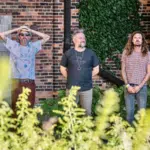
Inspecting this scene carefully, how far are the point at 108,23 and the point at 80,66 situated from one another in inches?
124

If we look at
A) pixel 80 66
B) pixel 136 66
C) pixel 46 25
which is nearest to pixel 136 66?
pixel 136 66

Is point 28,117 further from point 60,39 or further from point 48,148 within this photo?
point 60,39

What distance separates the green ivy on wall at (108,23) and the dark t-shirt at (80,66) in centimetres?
272

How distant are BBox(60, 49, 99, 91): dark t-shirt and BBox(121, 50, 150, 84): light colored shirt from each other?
1.61 ft

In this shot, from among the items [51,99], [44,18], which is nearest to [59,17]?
[44,18]

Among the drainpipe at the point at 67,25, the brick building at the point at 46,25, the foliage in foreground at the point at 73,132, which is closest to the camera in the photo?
the foliage in foreground at the point at 73,132

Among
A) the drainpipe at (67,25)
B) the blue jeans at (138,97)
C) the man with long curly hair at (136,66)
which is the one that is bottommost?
the blue jeans at (138,97)

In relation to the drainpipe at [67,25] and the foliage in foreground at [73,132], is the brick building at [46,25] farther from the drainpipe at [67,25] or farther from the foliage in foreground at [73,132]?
the foliage in foreground at [73,132]

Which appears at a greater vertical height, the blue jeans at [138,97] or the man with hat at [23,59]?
the man with hat at [23,59]

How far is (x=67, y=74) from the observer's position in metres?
7.40

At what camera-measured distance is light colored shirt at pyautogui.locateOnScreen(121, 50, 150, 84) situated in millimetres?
7465

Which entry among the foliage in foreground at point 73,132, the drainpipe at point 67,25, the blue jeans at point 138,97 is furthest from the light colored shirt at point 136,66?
the foliage in foreground at point 73,132

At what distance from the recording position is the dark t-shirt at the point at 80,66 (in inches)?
285

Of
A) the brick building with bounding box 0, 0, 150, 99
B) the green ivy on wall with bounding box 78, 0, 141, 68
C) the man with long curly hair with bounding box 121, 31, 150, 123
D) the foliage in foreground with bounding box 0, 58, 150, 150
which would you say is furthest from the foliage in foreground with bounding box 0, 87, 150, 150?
the green ivy on wall with bounding box 78, 0, 141, 68
